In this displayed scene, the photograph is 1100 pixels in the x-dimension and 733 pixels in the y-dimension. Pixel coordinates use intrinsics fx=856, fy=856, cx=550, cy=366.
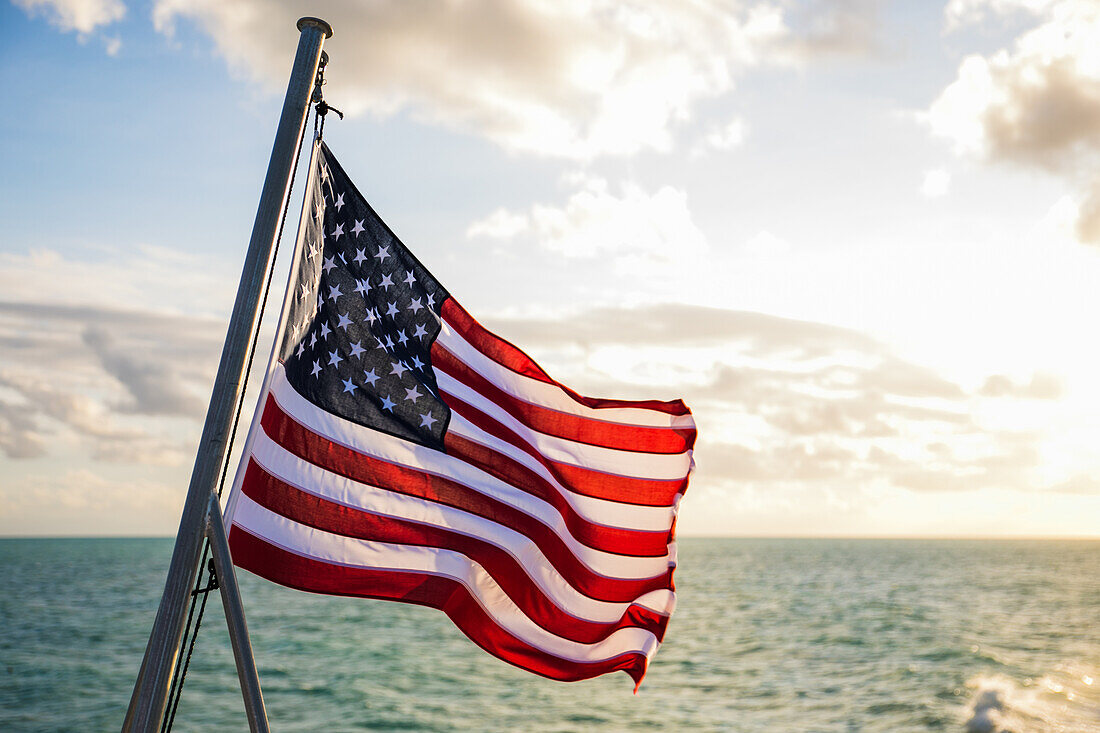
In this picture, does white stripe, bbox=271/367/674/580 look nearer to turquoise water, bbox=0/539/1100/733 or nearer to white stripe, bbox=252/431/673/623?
white stripe, bbox=252/431/673/623

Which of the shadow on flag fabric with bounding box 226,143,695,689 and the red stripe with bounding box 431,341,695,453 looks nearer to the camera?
the shadow on flag fabric with bounding box 226,143,695,689

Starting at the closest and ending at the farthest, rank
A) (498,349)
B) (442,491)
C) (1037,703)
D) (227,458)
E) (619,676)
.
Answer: (227,458) < (442,491) < (498,349) < (1037,703) < (619,676)

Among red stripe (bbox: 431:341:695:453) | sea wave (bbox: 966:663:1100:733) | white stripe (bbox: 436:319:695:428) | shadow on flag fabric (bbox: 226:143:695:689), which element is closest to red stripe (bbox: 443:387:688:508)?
shadow on flag fabric (bbox: 226:143:695:689)

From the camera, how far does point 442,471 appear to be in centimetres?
581

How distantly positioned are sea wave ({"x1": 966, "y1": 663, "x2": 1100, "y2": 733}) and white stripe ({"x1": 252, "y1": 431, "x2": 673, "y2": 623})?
792 inches

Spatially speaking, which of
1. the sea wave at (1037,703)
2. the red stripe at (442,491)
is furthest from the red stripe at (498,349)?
the sea wave at (1037,703)

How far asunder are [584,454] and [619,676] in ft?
86.9

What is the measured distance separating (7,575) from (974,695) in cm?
10504

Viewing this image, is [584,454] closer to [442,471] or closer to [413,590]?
[442,471]

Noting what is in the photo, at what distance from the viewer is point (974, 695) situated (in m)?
27.0

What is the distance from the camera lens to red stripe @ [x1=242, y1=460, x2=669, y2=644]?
203 inches

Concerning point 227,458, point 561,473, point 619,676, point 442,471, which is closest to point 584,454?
point 561,473

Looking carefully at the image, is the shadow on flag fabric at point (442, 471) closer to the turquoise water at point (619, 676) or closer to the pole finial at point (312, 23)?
the pole finial at point (312, 23)

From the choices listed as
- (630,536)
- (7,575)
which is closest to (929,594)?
(630,536)
